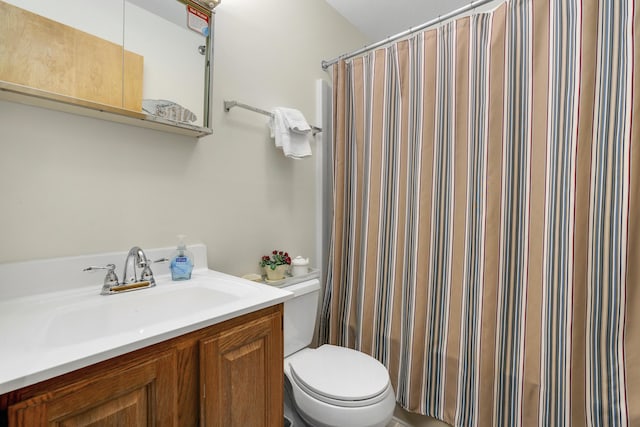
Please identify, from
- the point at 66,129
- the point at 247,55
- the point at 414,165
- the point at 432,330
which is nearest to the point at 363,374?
the point at 432,330

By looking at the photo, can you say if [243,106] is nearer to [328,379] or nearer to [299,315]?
[299,315]

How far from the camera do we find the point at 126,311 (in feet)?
3.18

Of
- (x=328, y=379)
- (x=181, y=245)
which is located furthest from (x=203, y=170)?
(x=328, y=379)

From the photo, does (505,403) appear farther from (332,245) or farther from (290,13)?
(290,13)

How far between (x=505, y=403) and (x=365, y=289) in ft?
2.43

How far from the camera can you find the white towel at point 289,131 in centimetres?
152

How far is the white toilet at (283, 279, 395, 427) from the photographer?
1.12m

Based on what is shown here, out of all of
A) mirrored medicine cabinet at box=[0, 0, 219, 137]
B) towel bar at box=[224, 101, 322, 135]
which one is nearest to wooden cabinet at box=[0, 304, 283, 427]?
mirrored medicine cabinet at box=[0, 0, 219, 137]

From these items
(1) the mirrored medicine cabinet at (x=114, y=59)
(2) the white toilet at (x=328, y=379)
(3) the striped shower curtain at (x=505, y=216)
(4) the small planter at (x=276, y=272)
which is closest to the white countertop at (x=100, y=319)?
(4) the small planter at (x=276, y=272)

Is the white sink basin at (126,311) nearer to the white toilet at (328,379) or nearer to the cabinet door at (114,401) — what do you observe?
the cabinet door at (114,401)

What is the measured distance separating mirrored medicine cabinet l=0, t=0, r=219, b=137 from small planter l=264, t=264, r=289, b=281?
26.8 inches

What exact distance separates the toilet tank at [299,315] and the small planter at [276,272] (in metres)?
0.09

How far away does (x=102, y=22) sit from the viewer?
101 centimetres

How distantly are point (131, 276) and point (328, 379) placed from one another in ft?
2.70
